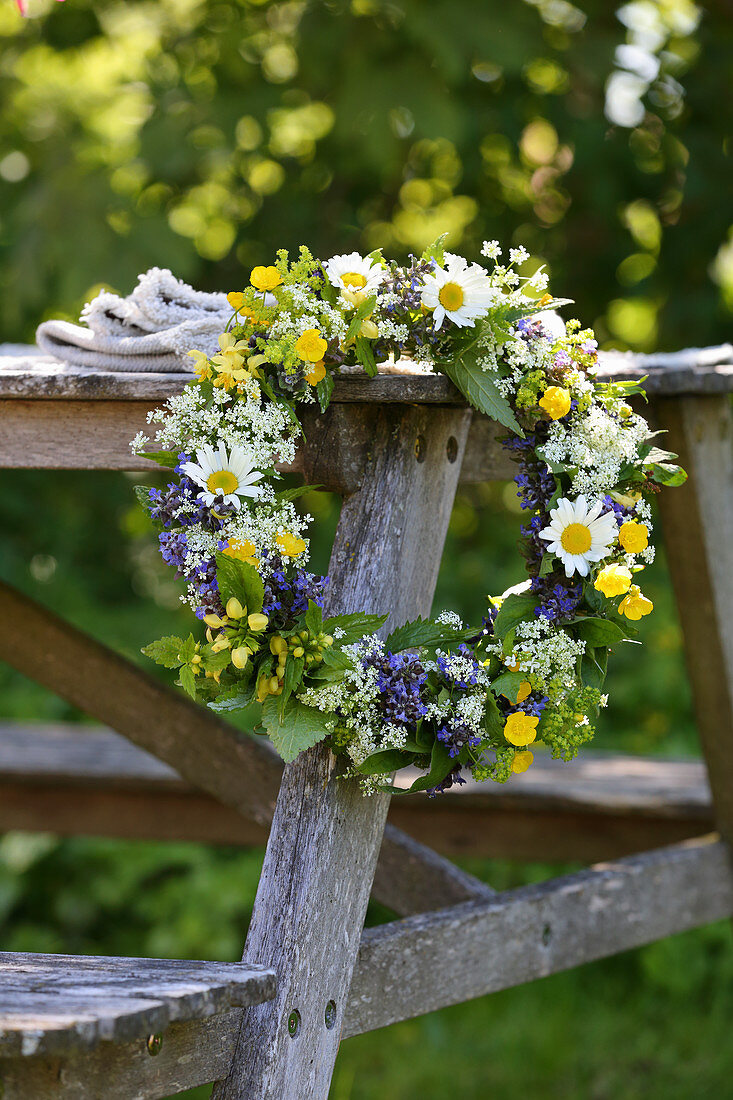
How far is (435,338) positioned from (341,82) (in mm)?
1674

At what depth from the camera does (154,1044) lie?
0.96 m

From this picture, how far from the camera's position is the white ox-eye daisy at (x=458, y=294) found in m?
1.10

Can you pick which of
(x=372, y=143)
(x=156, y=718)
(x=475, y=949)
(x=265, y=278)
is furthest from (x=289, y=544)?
(x=372, y=143)

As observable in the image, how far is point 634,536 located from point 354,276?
1.21 ft

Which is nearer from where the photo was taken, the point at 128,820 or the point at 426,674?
the point at 426,674

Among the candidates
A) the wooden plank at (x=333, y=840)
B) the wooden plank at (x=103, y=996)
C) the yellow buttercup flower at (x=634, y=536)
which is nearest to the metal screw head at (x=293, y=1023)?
the wooden plank at (x=333, y=840)

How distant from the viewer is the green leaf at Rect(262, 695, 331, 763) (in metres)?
0.99

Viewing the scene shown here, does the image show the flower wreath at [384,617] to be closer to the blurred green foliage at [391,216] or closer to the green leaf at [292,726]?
the green leaf at [292,726]

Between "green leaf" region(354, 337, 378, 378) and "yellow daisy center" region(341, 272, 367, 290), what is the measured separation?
0.17 ft

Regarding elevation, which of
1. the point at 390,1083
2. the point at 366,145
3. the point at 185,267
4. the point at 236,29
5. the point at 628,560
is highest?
the point at 236,29

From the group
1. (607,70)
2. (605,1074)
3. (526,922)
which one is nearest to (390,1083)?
(605,1074)

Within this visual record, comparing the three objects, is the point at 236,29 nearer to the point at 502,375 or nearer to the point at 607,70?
the point at 607,70

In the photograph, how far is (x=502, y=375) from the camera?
3.84 feet

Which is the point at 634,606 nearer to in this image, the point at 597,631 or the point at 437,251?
the point at 597,631
